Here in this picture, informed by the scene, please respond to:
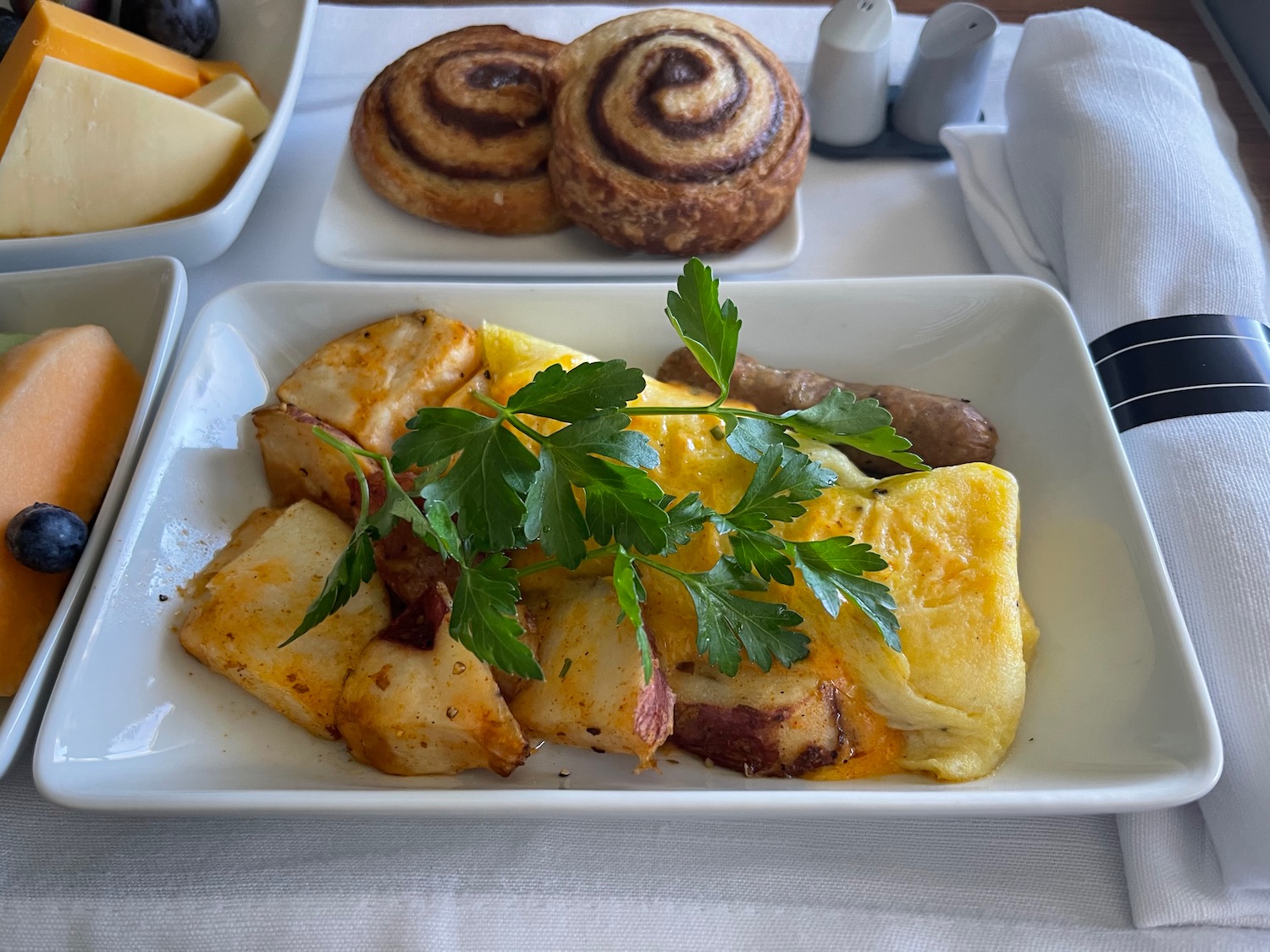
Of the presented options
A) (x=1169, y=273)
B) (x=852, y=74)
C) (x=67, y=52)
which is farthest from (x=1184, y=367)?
(x=67, y=52)

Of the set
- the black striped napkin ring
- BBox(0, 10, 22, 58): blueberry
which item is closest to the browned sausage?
the black striped napkin ring

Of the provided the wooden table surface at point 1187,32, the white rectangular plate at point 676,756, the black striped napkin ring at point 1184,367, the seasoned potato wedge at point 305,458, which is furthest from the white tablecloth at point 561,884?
the wooden table surface at point 1187,32

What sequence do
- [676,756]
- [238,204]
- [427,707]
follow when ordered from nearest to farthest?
1. [427,707]
2. [676,756]
3. [238,204]

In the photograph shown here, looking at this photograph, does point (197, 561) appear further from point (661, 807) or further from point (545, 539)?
point (661, 807)

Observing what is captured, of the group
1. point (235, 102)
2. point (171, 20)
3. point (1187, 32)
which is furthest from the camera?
point (1187, 32)

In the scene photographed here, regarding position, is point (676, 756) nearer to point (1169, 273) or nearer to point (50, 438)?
point (50, 438)

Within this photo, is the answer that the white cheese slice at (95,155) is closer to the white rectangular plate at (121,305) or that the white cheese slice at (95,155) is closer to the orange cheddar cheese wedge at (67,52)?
the orange cheddar cheese wedge at (67,52)
